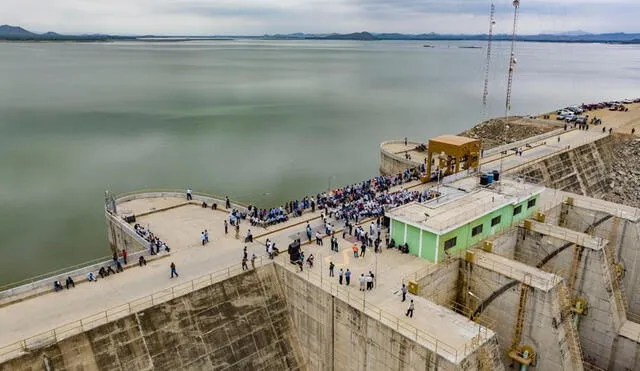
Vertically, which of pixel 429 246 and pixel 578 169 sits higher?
pixel 429 246

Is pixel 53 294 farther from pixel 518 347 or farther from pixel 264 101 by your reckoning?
pixel 264 101


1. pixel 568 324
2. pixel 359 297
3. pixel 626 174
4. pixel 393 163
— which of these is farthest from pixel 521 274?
pixel 626 174

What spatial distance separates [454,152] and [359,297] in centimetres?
2126

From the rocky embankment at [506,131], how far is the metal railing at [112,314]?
166 feet

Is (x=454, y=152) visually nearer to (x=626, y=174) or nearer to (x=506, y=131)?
(x=506, y=131)

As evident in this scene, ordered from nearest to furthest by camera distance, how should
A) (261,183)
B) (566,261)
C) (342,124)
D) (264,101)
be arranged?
1. (566,261)
2. (261,183)
3. (342,124)
4. (264,101)

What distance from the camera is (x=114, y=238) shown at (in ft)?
112

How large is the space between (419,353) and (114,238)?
2432 centimetres

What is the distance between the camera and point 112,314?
67.1 feet

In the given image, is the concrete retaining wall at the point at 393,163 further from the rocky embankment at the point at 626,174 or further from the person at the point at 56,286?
the person at the point at 56,286

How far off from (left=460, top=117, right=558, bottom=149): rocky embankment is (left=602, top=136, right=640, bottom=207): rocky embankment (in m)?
9.46

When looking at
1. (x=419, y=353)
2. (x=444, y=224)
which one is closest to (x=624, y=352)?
(x=444, y=224)

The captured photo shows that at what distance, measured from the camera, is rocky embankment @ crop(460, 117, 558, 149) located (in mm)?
66562

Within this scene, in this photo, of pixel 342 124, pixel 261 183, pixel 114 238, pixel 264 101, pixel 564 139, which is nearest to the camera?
pixel 114 238
